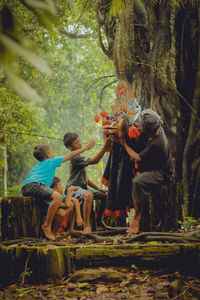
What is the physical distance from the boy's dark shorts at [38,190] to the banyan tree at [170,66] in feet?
8.86

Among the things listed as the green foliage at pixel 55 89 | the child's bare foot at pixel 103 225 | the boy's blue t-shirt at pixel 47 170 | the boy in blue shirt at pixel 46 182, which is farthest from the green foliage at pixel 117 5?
the child's bare foot at pixel 103 225

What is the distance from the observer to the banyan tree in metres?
5.74

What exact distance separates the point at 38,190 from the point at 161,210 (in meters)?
1.65

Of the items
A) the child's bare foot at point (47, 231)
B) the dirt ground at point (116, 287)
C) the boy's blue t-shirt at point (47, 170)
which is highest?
the boy's blue t-shirt at point (47, 170)

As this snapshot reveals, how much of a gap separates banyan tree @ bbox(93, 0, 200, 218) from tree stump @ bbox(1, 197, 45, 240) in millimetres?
2870

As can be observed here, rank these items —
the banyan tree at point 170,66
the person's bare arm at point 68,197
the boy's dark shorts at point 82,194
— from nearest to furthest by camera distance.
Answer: the person's bare arm at point 68,197 → the boy's dark shorts at point 82,194 → the banyan tree at point 170,66

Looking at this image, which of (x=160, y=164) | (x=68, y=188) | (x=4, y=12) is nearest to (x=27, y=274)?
(x=68, y=188)

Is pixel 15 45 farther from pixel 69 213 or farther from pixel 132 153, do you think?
pixel 69 213

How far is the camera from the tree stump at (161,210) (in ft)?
13.1

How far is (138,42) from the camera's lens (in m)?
6.41

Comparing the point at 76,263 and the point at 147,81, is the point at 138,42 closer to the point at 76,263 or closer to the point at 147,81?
the point at 147,81

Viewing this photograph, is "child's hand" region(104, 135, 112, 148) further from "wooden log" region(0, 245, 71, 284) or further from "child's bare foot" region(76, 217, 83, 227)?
"wooden log" region(0, 245, 71, 284)

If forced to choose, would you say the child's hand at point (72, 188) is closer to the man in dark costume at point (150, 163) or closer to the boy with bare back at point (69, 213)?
the boy with bare back at point (69, 213)

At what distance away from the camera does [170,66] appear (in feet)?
19.6
